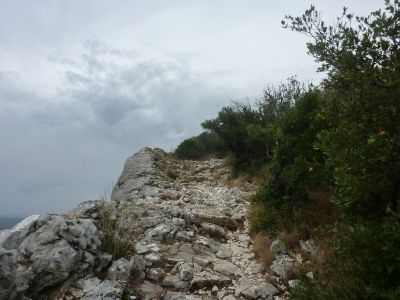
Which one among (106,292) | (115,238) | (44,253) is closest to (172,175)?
(115,238)

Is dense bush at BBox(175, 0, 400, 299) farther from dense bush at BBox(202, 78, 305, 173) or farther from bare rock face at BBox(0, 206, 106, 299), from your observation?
dense bush at BBox(202, 78, 305, 173)

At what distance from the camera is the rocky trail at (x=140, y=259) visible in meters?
7.30

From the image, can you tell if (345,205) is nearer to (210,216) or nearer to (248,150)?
(210,216)

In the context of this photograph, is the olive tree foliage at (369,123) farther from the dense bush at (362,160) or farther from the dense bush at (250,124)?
the dense bush at (250,124)

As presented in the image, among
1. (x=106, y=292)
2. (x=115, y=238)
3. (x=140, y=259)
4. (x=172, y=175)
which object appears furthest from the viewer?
(x=172, y=175)

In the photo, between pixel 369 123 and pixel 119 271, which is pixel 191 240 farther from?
pixel 369 123

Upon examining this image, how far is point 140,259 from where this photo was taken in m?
8.61

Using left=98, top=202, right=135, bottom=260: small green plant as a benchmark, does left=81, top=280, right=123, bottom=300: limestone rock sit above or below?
below

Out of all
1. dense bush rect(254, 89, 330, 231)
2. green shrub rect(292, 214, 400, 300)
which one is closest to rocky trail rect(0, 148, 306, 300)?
dense bush rect(254, 89, 330, 231)

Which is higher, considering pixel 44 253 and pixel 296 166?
pixel 296 166

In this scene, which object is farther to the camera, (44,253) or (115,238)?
(115,238)

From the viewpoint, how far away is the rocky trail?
287 inches

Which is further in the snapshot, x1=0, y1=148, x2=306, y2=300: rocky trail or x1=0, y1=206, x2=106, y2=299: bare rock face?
x1=0, y1=148, x2=306, y2=300: rocky trail

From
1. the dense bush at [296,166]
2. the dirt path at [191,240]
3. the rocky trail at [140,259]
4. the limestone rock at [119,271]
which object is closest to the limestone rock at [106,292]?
the rocky trail at [140,259]
